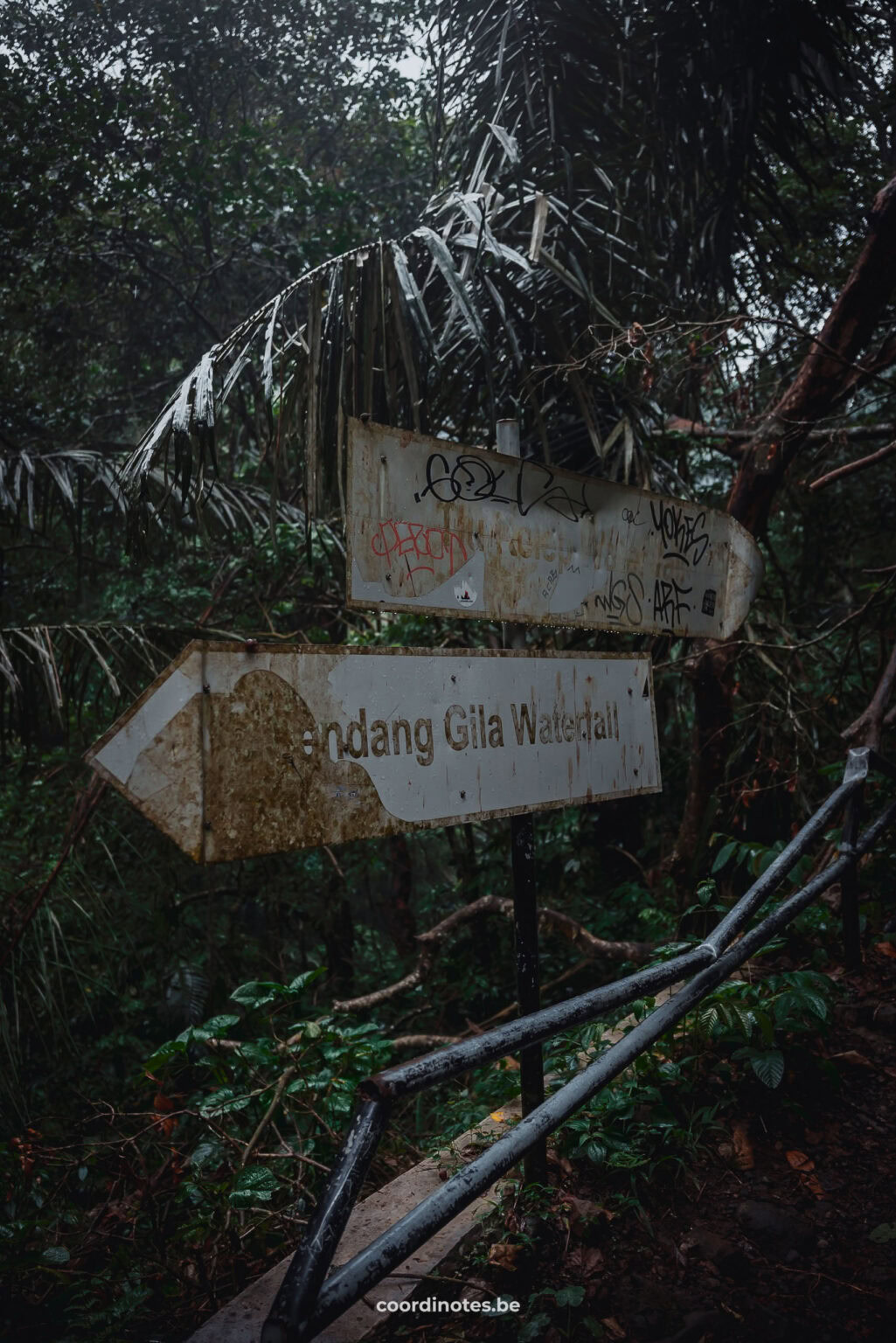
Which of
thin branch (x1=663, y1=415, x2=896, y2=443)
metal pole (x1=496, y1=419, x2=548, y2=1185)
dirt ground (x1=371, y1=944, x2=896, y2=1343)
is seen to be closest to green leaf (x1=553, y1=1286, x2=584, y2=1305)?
dirt ground (x1=371, y1=944, x2=896, y2=1343)

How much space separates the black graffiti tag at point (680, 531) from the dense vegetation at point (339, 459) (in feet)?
2.66

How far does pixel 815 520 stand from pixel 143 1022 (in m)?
4.95

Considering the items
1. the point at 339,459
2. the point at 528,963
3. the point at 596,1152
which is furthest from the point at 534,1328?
the point at 339,459

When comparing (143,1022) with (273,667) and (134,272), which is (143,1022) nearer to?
(273,667)

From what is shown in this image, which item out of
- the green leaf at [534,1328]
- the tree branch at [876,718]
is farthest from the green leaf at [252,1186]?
the tree branch at [876,718]

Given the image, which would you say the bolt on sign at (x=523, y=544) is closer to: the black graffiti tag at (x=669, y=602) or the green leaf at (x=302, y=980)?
the black graffiti tag at (x=669, y=602)

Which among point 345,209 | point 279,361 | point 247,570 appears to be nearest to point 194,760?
point 279,361

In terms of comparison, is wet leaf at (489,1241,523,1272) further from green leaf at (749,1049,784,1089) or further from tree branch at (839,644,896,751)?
tree branch at (839,644,896,751)

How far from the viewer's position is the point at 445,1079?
1.18 m

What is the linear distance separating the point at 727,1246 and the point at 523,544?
4.63 feet

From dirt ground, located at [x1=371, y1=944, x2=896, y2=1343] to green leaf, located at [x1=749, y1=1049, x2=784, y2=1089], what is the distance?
0.48ft

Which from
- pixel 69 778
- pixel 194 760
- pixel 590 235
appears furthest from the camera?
pixel 69 778

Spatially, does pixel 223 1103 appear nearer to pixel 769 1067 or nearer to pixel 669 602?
pixel 769 1067

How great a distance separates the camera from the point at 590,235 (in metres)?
3.84
